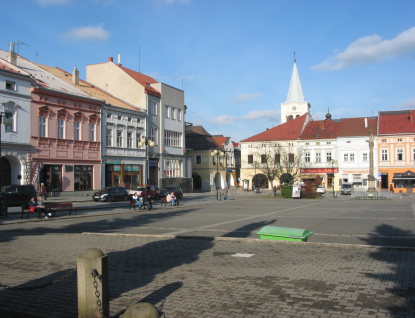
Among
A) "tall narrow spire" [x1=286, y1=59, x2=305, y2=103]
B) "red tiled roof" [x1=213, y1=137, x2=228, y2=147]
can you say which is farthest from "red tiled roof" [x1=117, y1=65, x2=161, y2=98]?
"tall narrow spire" [x1=286, y1=59, x2=305, y2=103]

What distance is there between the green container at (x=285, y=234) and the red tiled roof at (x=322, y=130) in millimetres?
59664

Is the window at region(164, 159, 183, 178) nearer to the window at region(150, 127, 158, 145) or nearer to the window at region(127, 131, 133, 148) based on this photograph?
the window at region(150, 127, 158, 145)

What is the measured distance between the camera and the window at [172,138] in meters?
54.5

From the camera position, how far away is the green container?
37.6ft

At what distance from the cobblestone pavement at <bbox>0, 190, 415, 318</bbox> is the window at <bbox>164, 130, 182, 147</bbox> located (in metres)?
42.1

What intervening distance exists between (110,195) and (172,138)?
66.0 feet

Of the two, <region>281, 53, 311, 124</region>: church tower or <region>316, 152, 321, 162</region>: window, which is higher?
<region>281, 53, 311, 124</region>: church tower

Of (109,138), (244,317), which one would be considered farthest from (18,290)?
(109,138)

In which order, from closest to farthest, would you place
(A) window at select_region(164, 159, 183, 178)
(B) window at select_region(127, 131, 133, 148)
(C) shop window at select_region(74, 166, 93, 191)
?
(C) shop window at select_region(74, 166, 93, 191), (B) window at select_region(127, 131, 133, 148), (A) window at select_region(164, 159, 183, 178)

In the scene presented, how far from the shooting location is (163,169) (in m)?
53.2

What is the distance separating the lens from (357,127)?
67.9 metres

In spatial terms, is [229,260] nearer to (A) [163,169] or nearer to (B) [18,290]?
(B) [18,290]

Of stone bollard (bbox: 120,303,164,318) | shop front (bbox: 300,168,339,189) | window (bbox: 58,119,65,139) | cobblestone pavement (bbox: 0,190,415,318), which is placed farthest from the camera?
shop front (bbox: 300,168,339,189)

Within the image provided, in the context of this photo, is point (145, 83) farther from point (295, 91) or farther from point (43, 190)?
point (295, 91)
